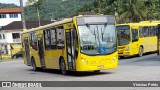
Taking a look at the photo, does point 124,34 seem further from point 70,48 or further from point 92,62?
point 92,62

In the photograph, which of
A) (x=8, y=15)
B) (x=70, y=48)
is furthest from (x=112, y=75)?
(x=8, y=15)

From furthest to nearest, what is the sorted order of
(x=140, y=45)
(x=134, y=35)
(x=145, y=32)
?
(x=145, y=32) < (x=140, y=45) < (x=134, y=35)

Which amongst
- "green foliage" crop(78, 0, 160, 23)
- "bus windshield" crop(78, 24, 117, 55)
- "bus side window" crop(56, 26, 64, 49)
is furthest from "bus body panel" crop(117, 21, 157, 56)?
"green foliage" crop(78, 0, 160, 23)

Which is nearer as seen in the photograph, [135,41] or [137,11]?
[135,41]

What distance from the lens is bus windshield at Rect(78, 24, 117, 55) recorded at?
56.7ft

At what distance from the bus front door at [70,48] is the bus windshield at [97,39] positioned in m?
0.65

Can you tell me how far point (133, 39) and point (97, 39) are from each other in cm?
1185

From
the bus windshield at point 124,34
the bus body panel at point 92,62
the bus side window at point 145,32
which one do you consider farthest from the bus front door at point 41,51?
the bus side window at point 145,32

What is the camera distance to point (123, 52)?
2869cm

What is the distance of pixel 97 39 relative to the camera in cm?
1747

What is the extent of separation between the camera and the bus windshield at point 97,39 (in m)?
17.3

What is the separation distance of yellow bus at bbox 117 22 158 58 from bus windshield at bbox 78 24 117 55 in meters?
10.9

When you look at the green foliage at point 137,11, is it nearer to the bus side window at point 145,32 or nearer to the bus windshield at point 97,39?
the bus side window at point 145,32

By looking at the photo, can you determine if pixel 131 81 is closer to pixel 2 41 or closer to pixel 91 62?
pixel 91 62
